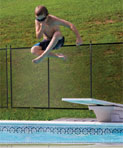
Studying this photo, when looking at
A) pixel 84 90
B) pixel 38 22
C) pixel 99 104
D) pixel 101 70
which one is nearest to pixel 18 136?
pixel 99 104

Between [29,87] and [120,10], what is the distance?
671 cm

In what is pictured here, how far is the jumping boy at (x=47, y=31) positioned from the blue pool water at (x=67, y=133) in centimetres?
168

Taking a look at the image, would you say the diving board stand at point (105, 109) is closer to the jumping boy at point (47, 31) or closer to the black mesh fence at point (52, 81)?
the jumping boy at point (47, 31)

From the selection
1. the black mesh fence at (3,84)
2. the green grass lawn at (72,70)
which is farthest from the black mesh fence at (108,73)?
the black mesh fence at (3,84)

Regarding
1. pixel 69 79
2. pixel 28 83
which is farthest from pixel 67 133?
pixel 28 83

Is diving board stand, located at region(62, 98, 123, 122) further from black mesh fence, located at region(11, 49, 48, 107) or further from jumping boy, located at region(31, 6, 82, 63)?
black mesh fence, located at region(11, 49, 48, 107)

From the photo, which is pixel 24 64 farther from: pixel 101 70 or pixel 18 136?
pixel 18 136

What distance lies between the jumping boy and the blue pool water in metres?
1.68

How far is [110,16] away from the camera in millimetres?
17594

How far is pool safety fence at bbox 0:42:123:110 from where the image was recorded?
13.5m

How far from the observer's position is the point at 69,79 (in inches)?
556

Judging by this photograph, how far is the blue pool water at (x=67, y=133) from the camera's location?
7.53 metres

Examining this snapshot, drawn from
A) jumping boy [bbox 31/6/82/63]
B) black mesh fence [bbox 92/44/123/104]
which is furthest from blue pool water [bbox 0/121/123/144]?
black mesh fence [bbox 92/44/123/104]

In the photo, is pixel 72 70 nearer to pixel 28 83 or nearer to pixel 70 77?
pixel 70 77
